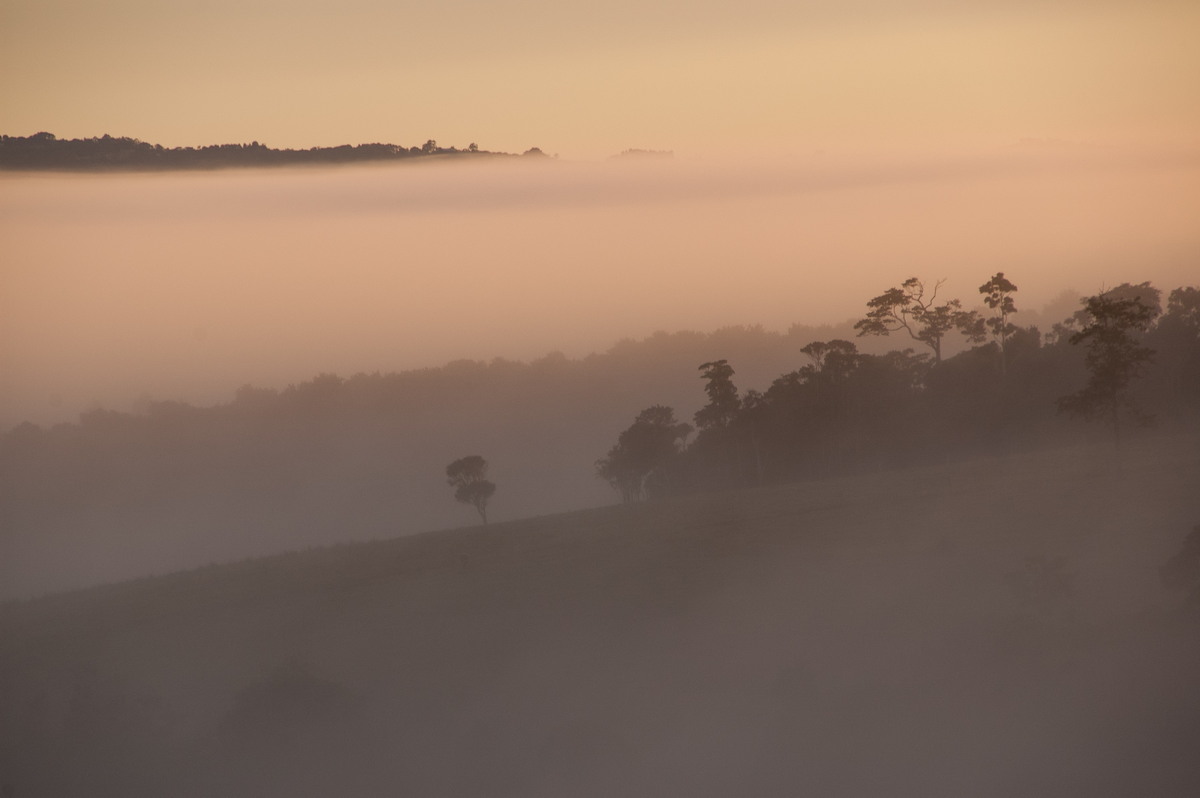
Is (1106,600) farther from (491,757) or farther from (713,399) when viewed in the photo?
(713,399)

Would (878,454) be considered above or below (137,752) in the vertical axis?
above

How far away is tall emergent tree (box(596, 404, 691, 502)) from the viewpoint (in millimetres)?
77875

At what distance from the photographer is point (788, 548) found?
44125mm

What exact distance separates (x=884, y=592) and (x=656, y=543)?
13.3m

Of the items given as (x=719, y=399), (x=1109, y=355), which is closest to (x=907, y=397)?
(x=719, y=399)

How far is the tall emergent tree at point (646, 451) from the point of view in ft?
255

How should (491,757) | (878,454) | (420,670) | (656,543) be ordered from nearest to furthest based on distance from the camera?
1. (491,757)
2. (420,670)
3. (656,543)
4. (878,454)

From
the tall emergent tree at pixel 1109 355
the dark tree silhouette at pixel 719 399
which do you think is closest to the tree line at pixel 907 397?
the dark tree silhouette at pixel 719 399

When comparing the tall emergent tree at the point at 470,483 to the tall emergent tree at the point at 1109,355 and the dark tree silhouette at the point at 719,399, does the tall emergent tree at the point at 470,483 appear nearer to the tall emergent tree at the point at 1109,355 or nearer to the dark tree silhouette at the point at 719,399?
the dark tree silhouette at the point at 719,399

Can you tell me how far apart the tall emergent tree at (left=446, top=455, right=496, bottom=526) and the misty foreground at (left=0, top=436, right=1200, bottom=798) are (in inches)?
840

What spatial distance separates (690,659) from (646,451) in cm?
4251

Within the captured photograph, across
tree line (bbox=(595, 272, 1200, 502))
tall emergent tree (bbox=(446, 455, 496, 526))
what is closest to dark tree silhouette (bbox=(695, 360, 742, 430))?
tree line (bbox=(595, 272, 1200, 502))

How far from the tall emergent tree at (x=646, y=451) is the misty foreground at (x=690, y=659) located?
80.4 feet

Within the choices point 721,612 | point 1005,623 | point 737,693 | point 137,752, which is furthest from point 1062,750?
point 137,752
